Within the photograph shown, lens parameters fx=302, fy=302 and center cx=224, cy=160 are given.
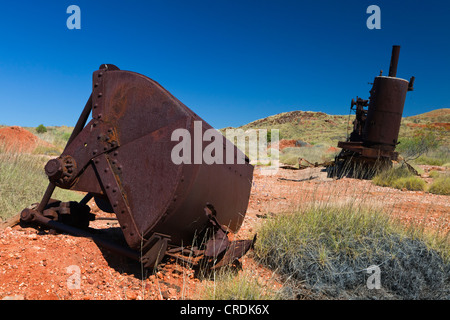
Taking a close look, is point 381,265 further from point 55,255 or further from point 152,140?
point 55,255

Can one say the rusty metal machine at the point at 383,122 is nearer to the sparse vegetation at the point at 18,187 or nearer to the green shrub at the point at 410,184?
the green shrub at the point at 410,184

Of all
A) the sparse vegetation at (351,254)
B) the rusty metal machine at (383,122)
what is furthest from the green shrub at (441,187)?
the sparse vegetation at (351,254)

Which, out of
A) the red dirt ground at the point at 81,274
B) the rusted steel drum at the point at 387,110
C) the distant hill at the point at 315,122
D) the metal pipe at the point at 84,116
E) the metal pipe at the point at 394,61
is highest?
the distant hill at the point at 315,122

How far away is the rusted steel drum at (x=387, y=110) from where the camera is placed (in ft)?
35.6

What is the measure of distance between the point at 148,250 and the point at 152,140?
37.4 inches

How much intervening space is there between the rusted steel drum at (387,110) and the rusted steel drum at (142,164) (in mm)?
9604

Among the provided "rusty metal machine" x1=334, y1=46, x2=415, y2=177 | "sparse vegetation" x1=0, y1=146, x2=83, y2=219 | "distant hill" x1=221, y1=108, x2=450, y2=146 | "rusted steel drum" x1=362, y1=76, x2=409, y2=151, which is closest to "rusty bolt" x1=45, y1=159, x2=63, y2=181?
"sparse vegetation" x1=0, y1=146, x2=83, y2=219

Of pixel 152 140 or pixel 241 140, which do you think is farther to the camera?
pixel 241 140

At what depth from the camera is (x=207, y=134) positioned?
2.88 metres

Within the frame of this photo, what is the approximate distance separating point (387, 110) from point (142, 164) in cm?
1070

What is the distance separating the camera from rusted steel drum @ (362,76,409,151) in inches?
427

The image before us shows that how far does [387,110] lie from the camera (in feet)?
35.8

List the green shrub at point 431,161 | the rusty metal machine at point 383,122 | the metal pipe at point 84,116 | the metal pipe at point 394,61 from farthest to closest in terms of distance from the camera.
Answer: the green shrub at point 431,161 → the metal pipe at point 394,61 → the rusty metal machine at point 383,122 → the metal pipe at point 84,116
